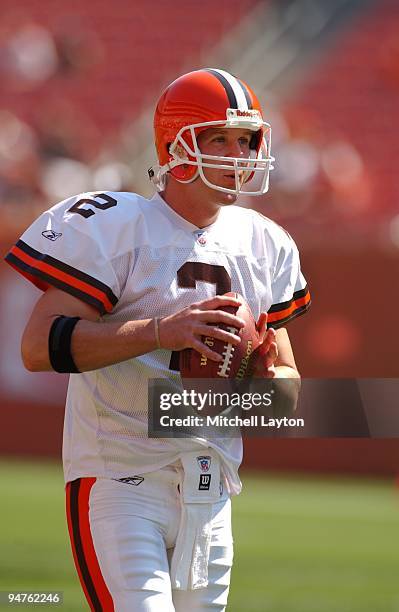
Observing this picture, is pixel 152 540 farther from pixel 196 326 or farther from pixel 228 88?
pixel 228 88

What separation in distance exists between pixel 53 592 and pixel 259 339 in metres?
2.48

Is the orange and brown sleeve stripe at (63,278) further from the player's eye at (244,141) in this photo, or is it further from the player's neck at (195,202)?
the player's eye at (244,141)

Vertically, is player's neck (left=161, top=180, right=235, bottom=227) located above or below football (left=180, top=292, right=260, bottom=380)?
above

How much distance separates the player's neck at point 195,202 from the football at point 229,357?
27 cm

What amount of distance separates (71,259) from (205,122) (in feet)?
1.49

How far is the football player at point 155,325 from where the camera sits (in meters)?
2.40

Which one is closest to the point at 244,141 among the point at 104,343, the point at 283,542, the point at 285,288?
the point at 285,288

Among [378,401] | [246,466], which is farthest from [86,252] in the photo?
[246,466]

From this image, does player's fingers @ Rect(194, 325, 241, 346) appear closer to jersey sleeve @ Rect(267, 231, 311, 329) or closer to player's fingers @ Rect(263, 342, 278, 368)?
player's fingers @ Rect(263, 342, 278, 368)

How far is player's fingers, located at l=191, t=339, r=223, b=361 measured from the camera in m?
2.36

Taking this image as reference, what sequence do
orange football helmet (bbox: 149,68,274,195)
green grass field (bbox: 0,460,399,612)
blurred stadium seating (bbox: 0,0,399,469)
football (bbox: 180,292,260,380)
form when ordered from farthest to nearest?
1. blurred stadium seating (bbox: 0,0,399,469)
2. green grass field (bbox: 0,460,399,612)
3. orange football helmet (bbox: 149,68,274,195)
4. football (bbox: 180,292,260,380)

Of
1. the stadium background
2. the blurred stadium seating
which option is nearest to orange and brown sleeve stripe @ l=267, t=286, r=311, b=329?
the stadium background

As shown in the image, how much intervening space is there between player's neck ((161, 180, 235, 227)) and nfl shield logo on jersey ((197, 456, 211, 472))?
54 centimetres

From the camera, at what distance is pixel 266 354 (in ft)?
8.28
